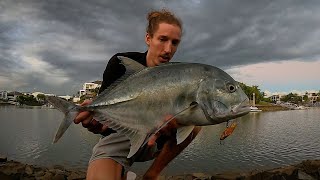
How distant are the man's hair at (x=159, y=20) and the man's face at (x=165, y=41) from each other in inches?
2.5

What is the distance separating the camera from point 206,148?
953 inches

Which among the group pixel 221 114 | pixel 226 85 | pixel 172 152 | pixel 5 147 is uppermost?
pixel 226 85

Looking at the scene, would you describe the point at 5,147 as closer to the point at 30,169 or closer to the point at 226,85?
the point at 30,169

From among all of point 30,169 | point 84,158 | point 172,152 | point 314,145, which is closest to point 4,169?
point 30,169

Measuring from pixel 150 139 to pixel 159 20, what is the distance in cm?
170

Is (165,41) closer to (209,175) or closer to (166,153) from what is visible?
(166,153)

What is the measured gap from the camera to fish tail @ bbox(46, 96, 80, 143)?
3666 mm

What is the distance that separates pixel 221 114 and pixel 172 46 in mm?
1596

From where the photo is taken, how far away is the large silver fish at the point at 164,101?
3.23 m

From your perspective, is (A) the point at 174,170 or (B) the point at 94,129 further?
(A) the point at 174,170

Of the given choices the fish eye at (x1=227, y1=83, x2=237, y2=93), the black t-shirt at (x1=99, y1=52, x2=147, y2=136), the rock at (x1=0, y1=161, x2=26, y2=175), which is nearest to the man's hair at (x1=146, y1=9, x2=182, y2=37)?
the black t-shirt at (x1=99, y1=52, x2=147, y2=136)

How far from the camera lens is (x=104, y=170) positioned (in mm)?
4977

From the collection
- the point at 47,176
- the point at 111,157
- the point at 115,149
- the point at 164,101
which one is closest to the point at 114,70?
the point at 115,149

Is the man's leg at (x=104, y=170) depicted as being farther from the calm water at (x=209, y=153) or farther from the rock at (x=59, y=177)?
the calm water at (x=209, y=153)
